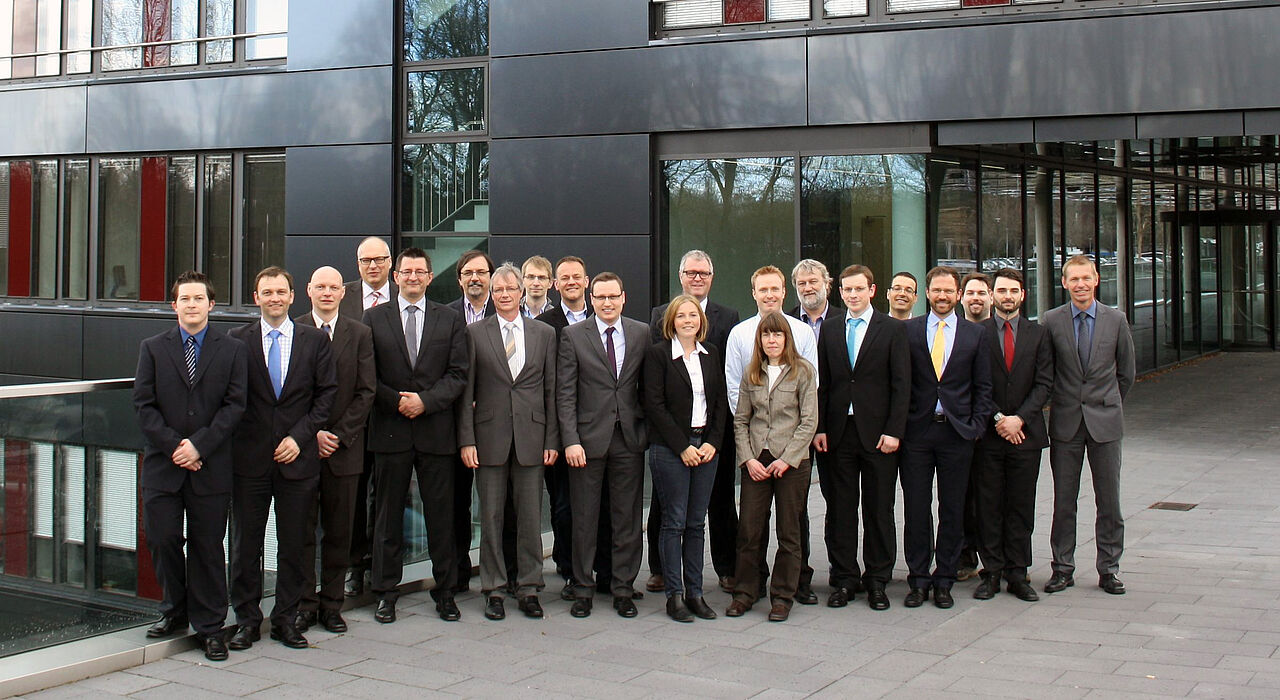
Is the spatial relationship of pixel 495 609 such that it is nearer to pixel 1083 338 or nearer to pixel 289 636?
pixel 289 636

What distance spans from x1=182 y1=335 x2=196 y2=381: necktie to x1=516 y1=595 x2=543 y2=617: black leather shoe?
6.96 ft

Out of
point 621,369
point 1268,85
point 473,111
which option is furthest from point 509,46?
point 621,369

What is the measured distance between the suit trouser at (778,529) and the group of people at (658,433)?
0.04 feet

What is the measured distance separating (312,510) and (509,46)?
31.9 ft

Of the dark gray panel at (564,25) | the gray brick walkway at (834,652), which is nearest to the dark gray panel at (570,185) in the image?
the dark gray panel at (564,25)

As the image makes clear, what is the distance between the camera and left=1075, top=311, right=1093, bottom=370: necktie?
7.38m

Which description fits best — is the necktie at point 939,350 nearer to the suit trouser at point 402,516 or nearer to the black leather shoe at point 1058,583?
the black leather shoe at point 1058,583

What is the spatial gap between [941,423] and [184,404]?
398 cm

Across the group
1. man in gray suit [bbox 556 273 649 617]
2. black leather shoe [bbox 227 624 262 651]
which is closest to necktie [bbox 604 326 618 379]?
man in gray suit [bbox 556 273 649 617]

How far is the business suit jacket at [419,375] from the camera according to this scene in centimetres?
679

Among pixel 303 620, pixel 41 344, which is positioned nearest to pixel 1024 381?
pixel 303 620

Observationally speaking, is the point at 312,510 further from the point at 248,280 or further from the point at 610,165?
the point at 248,280

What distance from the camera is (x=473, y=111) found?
15.8 metres

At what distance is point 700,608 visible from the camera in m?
6.88
